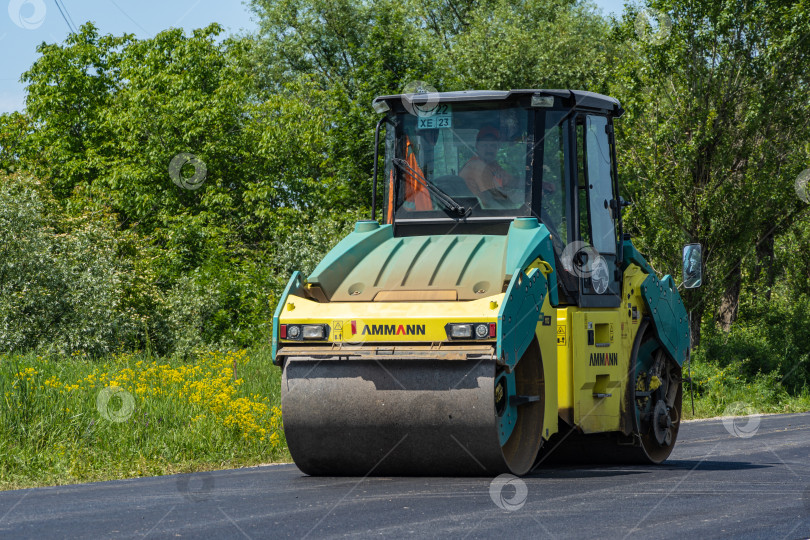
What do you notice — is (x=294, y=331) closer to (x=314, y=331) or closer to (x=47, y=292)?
(x=314, y=331)

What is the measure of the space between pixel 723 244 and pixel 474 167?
17652mm

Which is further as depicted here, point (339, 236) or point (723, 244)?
point (339, 236)

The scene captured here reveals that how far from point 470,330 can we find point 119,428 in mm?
4643

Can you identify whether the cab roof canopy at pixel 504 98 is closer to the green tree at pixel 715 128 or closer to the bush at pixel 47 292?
the bush at pixel 47 292

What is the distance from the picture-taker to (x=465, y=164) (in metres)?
9.36

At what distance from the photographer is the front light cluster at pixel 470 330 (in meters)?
7.74

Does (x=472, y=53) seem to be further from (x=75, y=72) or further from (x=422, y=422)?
(x=422, y=422)

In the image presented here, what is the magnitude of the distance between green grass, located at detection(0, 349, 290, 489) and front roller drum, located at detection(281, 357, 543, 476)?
8.06ft

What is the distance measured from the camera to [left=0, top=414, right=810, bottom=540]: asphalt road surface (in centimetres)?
614

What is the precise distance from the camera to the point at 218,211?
125 feet

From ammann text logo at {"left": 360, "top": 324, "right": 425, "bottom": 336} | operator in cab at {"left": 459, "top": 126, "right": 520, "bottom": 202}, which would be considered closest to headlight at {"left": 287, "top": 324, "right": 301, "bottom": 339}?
ammann text logo at {"left": 360, "top": 324, "right": 425, "bottom": 336}

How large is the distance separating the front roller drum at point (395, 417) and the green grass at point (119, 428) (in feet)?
8.06

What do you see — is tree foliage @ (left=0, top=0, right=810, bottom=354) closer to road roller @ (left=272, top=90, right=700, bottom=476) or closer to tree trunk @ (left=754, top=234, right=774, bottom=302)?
tree trunk @ (left=754, top=234, right=774, bottom=302)

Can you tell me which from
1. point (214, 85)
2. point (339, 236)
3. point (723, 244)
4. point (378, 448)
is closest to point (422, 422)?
point (378, 448)
